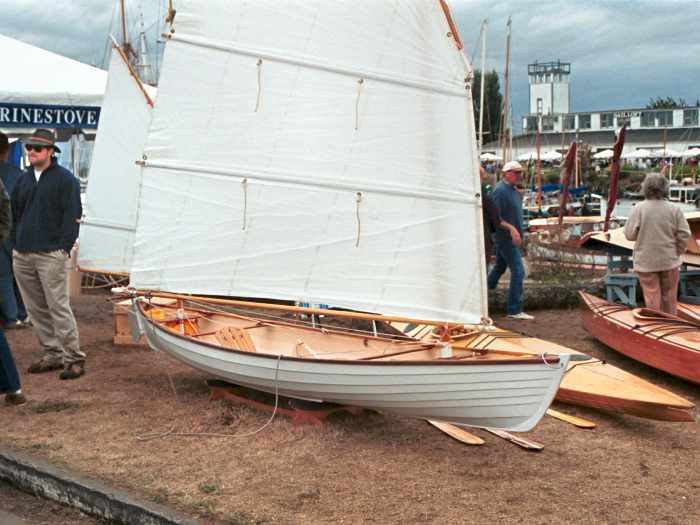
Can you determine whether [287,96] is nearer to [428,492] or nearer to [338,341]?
[338,341]

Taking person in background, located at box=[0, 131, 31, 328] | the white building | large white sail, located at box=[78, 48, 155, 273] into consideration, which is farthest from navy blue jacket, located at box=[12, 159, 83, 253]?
the white building

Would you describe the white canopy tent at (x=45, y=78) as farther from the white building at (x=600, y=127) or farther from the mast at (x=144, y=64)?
the white building at (x=600, y=127)

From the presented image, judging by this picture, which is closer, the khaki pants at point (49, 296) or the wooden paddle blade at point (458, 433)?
the wooden paddle blade at point (458, 433)

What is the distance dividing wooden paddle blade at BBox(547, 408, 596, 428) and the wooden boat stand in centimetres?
152

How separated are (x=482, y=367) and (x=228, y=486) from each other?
5.63 ft

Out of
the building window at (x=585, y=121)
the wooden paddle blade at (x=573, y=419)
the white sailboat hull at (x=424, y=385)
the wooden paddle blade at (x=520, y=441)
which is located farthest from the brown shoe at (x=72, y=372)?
the building window at (x=585, y=121)

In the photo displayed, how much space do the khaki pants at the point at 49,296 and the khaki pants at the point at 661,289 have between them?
5.70m

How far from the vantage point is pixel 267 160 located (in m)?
6.97

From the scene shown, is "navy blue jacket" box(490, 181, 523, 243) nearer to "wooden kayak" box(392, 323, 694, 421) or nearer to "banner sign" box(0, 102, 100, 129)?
"wooden kayak" box(392, 323, 694, 421)

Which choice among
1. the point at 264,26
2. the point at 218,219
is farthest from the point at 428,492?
the point at 264,26

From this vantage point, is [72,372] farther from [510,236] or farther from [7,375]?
[510,236]

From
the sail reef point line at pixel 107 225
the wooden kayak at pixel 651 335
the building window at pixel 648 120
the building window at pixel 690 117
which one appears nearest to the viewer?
the wooden kayak at pixel 651 335

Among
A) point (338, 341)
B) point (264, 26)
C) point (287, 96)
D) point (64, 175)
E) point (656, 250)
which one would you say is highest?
point (264, 26)

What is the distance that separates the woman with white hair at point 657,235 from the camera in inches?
357
